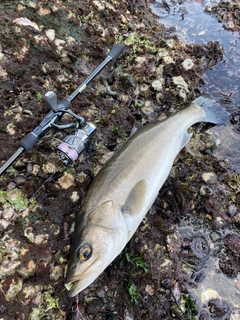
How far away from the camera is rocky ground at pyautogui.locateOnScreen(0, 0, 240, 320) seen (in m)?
2.97

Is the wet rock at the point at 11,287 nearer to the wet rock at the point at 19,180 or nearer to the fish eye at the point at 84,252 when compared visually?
the fish eye at the point at 84,252

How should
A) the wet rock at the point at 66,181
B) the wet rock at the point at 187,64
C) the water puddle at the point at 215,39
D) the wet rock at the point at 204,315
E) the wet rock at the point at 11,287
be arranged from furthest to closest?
the wet rock at the point at 187,64 < the water puddle at the point at 215,39 < the wet rock at the point at 66,181 < the wet rock at the point at 204,315 < the wet rock at the point at 11,287

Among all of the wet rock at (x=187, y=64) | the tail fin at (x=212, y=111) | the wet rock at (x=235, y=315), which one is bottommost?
the wet rock at (x=235, y=315)

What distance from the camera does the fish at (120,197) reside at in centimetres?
277

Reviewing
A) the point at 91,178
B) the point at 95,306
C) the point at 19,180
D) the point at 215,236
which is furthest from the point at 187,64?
the point at 95,306

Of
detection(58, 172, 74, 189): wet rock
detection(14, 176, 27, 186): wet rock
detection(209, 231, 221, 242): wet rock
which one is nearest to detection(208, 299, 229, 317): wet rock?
detection(209, 231, 221, 242): wet rock

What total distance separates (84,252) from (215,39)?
572 centimetres

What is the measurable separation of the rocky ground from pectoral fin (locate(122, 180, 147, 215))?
1.49 feet

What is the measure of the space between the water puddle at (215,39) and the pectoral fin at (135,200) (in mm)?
1851

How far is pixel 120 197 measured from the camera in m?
3.26

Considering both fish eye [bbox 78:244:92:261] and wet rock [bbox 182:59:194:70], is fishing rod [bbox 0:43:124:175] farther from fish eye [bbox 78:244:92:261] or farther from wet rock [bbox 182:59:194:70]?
wet rock [bbox 182:59:194:70]

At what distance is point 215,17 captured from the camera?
6.97 m

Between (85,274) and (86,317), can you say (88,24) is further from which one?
(86,317)

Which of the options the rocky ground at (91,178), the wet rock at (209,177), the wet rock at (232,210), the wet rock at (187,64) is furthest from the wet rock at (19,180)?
the wet rock at (187,64)
